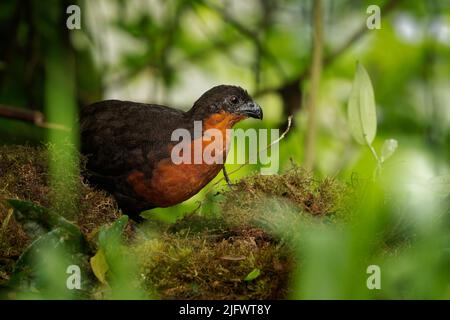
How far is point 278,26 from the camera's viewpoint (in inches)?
171

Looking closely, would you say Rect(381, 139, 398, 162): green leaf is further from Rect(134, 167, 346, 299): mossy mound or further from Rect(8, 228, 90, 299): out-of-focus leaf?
Rect(8, 228, 90, 299): out-of-focus leaf

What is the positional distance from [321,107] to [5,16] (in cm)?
165

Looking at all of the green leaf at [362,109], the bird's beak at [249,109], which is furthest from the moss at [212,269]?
the bird's beak at [249,109]

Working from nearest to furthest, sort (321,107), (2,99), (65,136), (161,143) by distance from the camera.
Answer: (65,136) → (161,143) → (2,99) → (321,107)

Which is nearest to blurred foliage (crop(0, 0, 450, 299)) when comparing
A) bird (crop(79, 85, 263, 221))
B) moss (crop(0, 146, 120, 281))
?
moss (crop(0, 146, 120, 281))

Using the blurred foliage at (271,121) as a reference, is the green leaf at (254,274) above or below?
below

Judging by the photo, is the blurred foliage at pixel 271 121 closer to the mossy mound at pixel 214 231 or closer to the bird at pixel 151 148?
the mossy mound at pixel 214 231

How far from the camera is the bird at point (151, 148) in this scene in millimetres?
2139

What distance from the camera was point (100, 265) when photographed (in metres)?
1.27

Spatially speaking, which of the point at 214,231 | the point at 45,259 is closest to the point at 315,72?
the point at 214,231

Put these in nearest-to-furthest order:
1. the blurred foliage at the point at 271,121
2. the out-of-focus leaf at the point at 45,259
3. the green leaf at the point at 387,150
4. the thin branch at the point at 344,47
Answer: the blurred foliage at the point at 271,121
the out-of-focus leaf at the point at 45,259
the green leaf at the point at 387,150
the thin branch at the point at 344,47
